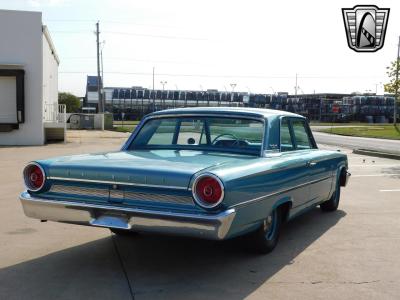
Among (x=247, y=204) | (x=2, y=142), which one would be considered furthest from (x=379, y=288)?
(x=2, y=142)

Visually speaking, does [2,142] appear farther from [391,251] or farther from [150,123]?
[391,251]

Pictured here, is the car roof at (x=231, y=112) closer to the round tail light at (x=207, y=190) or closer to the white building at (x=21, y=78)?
the round tail light at (x=207, y=190)

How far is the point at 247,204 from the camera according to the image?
4512 millimetres

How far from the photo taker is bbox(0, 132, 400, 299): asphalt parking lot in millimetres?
4246

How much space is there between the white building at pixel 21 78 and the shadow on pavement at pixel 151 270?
18104mm

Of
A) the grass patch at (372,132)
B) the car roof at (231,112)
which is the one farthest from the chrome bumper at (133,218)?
the grass patch at (372,132)

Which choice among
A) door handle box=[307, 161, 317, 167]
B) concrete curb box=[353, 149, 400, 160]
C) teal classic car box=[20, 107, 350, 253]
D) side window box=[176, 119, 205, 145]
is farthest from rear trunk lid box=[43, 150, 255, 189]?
concrete curb box=[353, 149, 400, 160]

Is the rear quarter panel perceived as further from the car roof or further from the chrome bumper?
the car roof

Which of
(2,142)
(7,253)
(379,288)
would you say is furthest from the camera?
(2,142)

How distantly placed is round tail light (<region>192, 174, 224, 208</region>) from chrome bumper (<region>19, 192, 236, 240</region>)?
11 centimetres

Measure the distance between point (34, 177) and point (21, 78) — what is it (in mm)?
18768

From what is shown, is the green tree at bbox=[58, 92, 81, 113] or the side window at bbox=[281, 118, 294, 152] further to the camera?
the green tree at bbox=[58, 92, 81, 113]

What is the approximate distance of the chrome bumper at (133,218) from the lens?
4.12 metres

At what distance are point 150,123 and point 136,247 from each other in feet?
4.91
